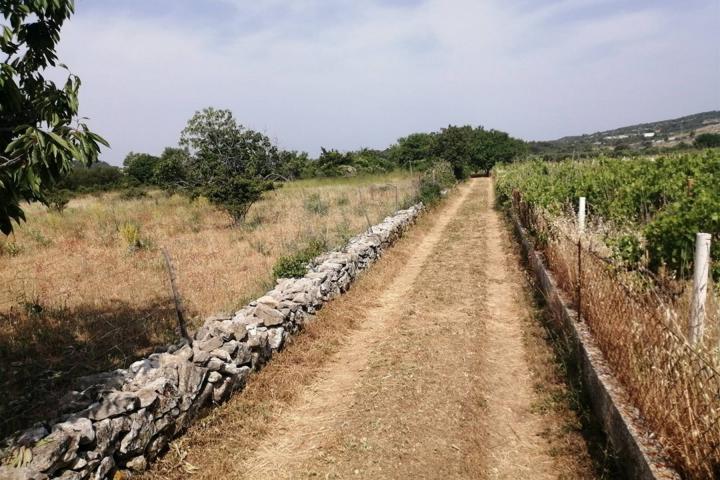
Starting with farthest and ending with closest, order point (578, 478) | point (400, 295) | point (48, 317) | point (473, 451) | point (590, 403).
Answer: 1. point (400, 295)
2. point (48, 317)
3. point (590, 403)
4. point (473, 451)
5. point (578, 478)

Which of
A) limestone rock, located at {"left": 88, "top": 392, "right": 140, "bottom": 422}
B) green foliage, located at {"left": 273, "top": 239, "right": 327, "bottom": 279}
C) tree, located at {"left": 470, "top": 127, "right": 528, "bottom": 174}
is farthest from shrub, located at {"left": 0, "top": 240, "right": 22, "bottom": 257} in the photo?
tree, located at {"left": 470, "top": 127, "right": 528, "bottom": 174}


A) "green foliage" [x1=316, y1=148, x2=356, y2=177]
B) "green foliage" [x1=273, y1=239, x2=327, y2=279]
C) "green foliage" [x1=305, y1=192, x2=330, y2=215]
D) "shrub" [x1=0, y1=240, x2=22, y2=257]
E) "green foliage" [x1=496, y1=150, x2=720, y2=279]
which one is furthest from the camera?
"green foliage" [x1=316, y1=148, x2=356, y2=177]

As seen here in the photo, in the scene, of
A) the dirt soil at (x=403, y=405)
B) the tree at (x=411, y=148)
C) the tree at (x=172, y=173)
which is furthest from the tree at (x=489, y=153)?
the dirt soil at (x=403, y=405)

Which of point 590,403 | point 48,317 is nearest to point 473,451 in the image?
point 590,403

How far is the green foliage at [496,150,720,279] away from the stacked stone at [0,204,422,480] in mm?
4650

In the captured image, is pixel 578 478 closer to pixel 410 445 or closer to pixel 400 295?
pixel 410 445

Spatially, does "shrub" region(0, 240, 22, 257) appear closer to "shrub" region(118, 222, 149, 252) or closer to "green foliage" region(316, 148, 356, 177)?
"shrub" region(118, 222, 149, 252)

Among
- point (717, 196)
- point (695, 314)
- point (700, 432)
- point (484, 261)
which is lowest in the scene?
point (484, 261)

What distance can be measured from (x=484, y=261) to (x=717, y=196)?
18.3ft

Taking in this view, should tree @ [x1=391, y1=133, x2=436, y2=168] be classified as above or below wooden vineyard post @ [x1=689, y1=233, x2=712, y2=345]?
above

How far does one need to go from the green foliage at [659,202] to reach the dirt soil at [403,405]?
6.02 ft

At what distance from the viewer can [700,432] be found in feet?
9.02

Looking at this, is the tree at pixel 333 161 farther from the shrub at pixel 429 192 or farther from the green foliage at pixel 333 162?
the shrub at pixel 429 192

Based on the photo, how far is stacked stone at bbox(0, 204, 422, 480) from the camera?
10.4ft
